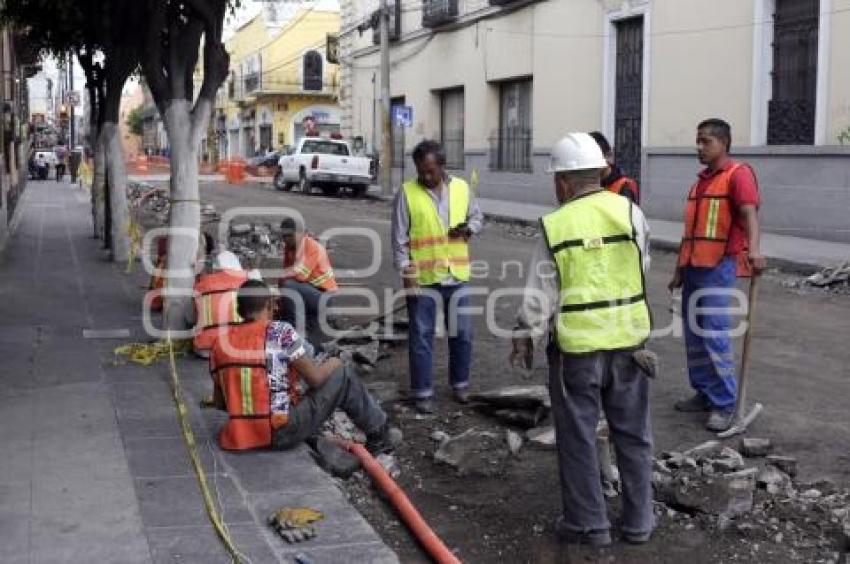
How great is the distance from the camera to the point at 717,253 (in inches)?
257

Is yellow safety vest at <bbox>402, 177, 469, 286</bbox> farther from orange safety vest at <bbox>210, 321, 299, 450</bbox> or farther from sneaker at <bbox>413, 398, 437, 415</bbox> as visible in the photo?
orange safety vest at <bbox>210, 321, 299, 450</bbox>

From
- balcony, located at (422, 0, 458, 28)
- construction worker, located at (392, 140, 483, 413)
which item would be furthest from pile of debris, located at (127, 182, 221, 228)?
construction worker, located at (392, 140, 483, 413)

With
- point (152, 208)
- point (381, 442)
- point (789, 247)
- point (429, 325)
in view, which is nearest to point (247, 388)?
point (381, 442)

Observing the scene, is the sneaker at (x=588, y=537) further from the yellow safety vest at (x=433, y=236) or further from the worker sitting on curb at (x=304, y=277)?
the worker sitting on curb at (x=304, y=277)

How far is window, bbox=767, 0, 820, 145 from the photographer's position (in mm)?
17688

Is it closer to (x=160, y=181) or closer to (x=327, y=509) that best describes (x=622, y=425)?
(x=327, y=509)

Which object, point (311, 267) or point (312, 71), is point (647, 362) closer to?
point (311, 267)

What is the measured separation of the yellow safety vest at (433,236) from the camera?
22.8ft

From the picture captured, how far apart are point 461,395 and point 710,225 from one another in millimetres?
1968

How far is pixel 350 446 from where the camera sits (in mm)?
6137

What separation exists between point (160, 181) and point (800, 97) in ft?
81.3

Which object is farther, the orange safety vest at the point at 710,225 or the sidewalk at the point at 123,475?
the orange safety vest at the point at 710,225

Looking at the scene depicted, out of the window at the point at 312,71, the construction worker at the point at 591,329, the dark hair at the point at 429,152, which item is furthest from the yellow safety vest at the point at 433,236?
the window at the point at 312,71

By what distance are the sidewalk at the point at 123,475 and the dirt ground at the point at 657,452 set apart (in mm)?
404
